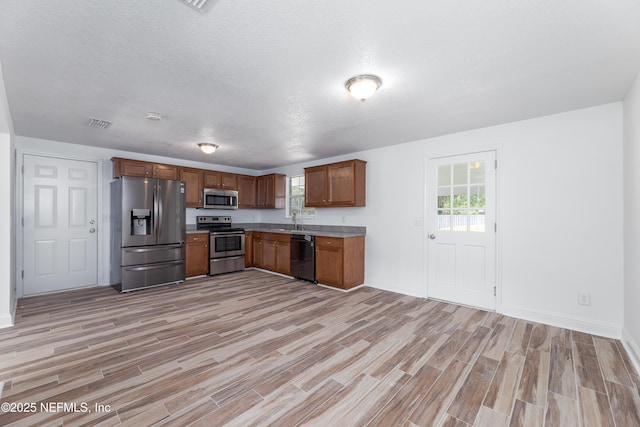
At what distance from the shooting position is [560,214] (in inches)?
120

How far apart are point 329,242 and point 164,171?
129 inches

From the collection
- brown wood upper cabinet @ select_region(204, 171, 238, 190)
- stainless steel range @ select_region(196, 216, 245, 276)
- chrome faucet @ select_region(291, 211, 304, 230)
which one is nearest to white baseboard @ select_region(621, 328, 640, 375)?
chrome faucet @ select_region(291, 211, 304, 230)

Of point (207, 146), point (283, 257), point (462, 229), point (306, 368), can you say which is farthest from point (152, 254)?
point (462, 229)

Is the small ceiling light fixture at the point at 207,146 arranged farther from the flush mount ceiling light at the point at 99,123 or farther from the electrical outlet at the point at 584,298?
the electrical outlet at the point at 584,298

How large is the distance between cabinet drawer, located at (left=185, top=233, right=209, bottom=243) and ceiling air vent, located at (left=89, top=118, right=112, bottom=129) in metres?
2.23

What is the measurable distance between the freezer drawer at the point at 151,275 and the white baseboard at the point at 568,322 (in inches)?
194

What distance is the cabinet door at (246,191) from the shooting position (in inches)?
248

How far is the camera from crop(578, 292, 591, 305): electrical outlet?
9.52 ft

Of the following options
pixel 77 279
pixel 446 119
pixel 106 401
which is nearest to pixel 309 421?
pixel 106 401

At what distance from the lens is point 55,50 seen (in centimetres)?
192

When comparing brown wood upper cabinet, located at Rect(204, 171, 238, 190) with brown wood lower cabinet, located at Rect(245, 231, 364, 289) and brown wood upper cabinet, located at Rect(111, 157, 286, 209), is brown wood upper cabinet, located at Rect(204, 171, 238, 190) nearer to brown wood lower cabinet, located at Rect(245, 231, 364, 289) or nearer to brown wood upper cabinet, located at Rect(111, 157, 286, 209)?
brown wood upper cabinet, located at Rect(111, 157, 286, 209)

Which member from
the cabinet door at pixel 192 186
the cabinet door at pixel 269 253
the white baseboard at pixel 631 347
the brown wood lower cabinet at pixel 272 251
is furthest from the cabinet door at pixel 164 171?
the white baseboard at pixel 631 347

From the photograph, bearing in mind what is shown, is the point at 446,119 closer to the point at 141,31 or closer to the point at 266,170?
the point at 141,31

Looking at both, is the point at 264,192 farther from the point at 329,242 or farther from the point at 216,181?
the point at 329,242
